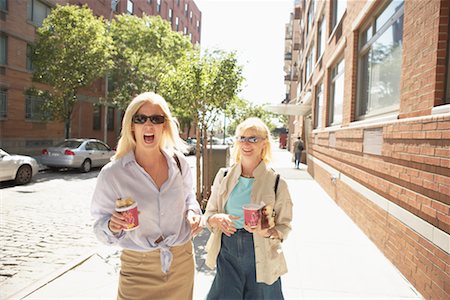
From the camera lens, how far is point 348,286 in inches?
163

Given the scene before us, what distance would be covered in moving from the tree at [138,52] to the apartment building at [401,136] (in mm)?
16723

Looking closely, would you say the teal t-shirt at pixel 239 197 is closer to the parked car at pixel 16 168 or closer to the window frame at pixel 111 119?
the parked car at pixel 16 168

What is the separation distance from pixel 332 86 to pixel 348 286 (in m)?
9.91

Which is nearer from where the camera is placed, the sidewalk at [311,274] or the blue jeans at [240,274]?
the blue jeans at [240,274]

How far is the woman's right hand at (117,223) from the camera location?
200cm

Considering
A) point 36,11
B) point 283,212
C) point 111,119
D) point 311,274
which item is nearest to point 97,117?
point 111,119

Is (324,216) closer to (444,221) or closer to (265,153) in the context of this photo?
(444,221)

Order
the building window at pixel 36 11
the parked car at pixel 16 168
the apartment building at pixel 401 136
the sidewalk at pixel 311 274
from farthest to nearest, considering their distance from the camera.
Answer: the building window at pixel 36 11, the parked car at pixel 16 168, the sidewalk at pixel 311 274, the apartment building at pixel 401 136

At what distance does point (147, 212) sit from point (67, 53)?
17.8 metres

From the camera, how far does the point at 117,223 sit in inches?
79.3

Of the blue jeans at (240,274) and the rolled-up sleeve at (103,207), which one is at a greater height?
the rolled-up sleeve at (103,207)

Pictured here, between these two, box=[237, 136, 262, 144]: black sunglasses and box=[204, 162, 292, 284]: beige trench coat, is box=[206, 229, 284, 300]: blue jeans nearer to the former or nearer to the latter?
box=[204, 162, 292, 284]: beige trench coat

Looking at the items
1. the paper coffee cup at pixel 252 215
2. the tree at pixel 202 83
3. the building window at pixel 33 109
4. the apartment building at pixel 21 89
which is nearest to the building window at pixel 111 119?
the apartment building at pixel 21 89

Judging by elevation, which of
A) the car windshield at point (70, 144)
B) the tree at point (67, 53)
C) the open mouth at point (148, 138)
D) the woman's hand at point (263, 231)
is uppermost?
the tree at point (67, 53)
